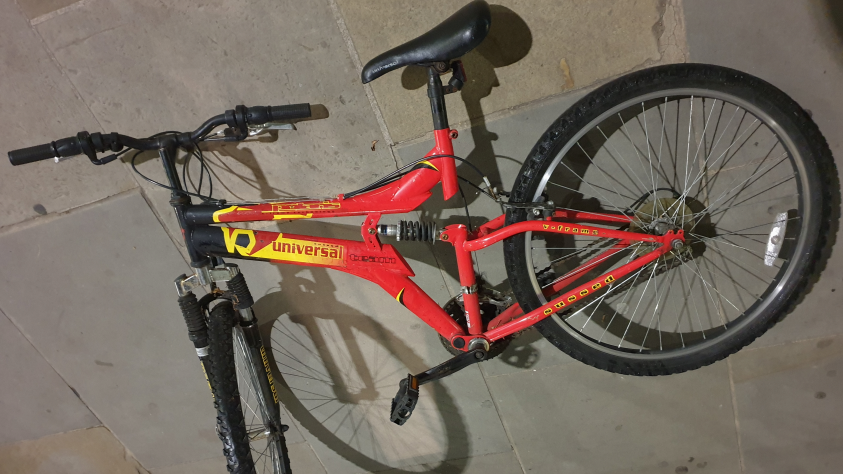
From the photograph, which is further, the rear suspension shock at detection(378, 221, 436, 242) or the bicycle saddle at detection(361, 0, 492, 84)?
the rear suspension shock at detection(378, 221, 436, 242)

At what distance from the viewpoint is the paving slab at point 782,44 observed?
119 cm

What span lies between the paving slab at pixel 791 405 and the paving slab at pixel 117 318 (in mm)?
2224

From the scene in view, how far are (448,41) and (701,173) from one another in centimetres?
95

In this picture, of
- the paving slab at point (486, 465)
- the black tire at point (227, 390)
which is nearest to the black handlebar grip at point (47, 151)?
the black tire at point (227, 390)

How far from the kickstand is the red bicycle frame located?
50 millimetres

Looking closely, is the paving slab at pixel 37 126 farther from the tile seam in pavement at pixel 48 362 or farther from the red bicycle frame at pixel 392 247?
the red bicycle frame at pixel 392 247

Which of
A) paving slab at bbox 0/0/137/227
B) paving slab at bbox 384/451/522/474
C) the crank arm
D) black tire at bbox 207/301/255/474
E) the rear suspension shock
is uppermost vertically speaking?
paving slab at bbox 0/0/137/227

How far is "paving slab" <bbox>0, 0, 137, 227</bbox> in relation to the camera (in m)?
1.30

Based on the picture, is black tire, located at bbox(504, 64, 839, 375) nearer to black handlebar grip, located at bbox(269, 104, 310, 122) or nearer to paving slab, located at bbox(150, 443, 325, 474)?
black handlebar grip, located at bbox(269, 104, 310, 122)

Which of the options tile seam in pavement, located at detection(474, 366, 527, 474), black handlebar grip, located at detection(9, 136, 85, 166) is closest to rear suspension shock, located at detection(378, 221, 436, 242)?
tile seam in pavement, located at detection(474, 366, 527, 474)

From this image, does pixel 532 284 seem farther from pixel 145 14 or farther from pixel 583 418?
pixel 145 14

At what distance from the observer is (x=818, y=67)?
122cm

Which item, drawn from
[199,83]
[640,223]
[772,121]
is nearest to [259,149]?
[199,83]

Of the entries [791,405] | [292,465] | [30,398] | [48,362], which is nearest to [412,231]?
[292,465]
